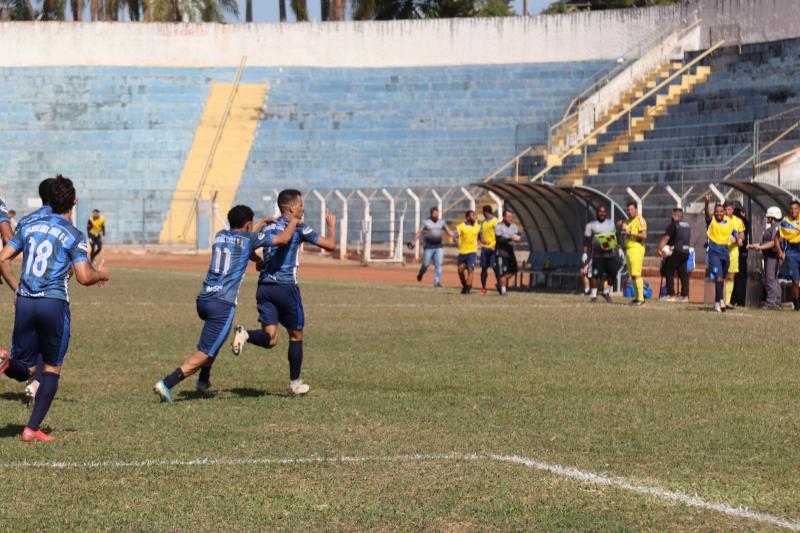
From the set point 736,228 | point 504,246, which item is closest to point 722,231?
Result: point 736,228

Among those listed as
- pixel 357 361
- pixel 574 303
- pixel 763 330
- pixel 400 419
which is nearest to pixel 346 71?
pixel 574 303

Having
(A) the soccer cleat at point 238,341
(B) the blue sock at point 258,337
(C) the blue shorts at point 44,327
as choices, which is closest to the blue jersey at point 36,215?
(C) the blue shorts at point 44,327

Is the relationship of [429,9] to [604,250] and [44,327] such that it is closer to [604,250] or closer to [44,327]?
[604,250]

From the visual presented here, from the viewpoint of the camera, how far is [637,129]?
46500 millimetres

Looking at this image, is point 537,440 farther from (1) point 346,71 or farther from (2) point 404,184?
(1) point 346,71

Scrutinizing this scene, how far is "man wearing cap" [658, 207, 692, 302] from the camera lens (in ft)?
89.9

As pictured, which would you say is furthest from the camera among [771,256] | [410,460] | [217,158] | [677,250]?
[217,158]

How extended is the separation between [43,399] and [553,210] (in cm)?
2340

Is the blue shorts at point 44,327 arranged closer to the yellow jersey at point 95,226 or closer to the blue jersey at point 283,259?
the blue jersey at point 283,259

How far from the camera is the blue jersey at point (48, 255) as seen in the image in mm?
9523

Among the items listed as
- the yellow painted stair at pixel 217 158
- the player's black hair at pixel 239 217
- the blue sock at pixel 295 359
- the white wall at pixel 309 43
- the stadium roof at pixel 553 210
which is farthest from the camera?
the white wall at pixel 309 43

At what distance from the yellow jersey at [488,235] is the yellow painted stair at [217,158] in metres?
20.0

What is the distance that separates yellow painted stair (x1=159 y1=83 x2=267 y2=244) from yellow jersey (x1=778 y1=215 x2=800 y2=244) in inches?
1063

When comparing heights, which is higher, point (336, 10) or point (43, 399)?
point (336, 10)
